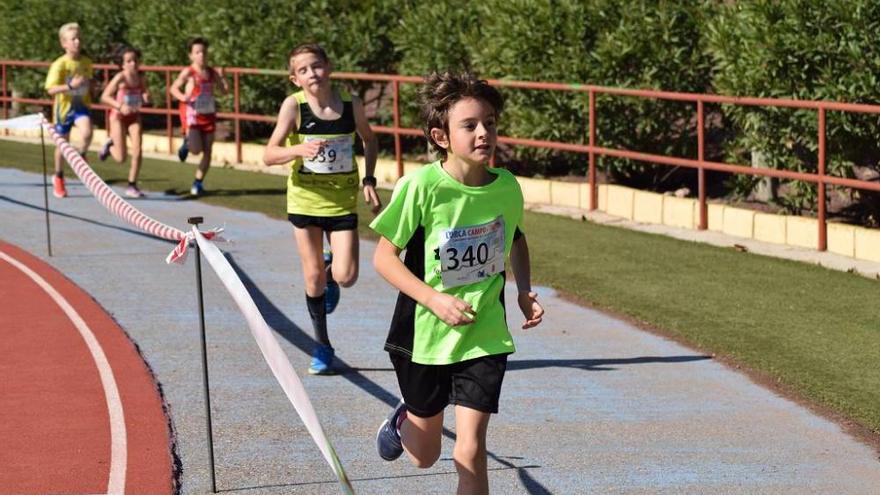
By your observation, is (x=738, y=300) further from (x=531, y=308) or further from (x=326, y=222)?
(x=531, y=308)

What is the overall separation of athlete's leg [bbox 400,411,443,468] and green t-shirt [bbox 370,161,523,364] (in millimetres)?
287

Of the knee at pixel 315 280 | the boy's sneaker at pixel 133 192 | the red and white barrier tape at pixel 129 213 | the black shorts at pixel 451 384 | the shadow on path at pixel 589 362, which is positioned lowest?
the shadow on path at pixel 589 362

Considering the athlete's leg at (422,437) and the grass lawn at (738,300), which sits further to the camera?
the grass lawn at (738,300)

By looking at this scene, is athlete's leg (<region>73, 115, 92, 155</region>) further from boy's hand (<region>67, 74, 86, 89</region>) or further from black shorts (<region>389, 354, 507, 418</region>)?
black shorts (<region>389, 354, 507, 418</region>)

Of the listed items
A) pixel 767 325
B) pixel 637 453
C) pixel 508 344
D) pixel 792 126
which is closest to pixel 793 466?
pixel 637 453

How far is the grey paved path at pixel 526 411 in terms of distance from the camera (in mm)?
7305

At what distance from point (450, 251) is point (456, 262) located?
0.05 meters

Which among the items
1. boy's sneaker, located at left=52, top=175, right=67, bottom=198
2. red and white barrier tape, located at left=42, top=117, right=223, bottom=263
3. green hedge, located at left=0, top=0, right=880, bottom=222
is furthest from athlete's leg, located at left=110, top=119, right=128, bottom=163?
green hedge, located at left=0, top=0, right=880, bottom=222

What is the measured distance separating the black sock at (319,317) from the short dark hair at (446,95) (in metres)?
3.43

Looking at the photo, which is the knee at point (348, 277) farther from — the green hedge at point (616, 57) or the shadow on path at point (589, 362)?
the green hedge at point (616, 57)

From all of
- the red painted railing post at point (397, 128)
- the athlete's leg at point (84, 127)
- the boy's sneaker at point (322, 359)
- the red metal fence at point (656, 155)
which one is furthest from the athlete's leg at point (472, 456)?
the red painted railing post at point (397, 128)

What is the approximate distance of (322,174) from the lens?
9.59 meters

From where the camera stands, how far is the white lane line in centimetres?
732

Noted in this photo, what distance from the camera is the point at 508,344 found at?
612cm
